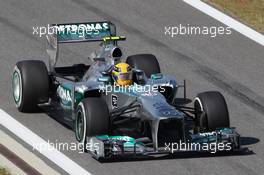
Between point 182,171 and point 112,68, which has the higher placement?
point 112,68

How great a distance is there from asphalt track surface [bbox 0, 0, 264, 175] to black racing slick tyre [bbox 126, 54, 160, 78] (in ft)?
5.76

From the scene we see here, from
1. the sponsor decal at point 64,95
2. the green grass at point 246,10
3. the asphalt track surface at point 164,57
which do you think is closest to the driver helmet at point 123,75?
the sponsor decal at point 64,95

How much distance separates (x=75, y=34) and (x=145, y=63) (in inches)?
61.1

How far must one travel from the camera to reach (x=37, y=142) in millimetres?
20453

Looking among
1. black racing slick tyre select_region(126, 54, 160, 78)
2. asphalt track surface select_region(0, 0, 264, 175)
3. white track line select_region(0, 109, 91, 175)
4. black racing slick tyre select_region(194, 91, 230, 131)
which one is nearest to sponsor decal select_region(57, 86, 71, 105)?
asphalt track surface select_region(0, 0, 264, 175)

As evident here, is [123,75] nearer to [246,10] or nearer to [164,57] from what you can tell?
[164,57]

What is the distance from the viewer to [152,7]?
1161 inches

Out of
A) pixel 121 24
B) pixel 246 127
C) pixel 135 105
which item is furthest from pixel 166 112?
pixel 121 24

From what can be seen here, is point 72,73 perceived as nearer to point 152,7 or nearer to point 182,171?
point 182,171

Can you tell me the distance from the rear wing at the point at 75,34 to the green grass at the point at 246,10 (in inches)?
269

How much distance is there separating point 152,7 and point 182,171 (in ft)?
36.6

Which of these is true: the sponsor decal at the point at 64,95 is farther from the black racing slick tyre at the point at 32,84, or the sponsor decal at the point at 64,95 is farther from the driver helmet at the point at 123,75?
the driver helmet at the point at 123,75

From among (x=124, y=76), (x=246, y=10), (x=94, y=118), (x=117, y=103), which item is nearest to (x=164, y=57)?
(x=246, y=10)

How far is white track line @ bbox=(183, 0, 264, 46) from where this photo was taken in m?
28.0
